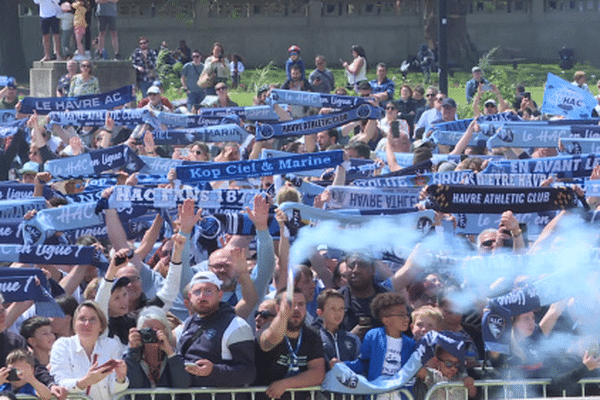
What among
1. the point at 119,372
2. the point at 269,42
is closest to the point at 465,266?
the point at 119,372

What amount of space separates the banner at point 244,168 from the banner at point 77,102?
5.94m

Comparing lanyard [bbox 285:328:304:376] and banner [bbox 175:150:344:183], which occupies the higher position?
banner [bbox 175:150:344:183]

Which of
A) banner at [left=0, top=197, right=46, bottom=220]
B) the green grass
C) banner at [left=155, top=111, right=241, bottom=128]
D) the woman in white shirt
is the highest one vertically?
banner at [left=0, top=197, right=46, bottom=220]

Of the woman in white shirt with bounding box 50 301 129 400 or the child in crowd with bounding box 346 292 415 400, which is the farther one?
the child in crowd with bounding box 346 292 415 400

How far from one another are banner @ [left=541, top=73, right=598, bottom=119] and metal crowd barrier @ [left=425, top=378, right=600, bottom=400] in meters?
8.86

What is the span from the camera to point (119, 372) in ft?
26.1

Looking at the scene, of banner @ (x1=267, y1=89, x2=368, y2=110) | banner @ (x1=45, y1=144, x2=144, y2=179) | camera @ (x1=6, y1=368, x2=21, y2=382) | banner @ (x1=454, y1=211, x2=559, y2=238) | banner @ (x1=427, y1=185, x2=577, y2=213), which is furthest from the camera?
banner @ (x1=267, y1=89, x2=368, y2=110)

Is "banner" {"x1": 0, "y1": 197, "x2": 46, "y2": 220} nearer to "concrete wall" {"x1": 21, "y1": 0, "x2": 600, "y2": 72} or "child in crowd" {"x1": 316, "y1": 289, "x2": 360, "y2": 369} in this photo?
"child in crowd" {"x1": 316, "y1": 289, "x2": 360, "y2": 369}

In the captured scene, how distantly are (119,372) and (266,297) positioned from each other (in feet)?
5.17

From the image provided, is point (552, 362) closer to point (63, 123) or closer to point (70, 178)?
point (70, 178)

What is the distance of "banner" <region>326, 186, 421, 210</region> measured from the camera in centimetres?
1105

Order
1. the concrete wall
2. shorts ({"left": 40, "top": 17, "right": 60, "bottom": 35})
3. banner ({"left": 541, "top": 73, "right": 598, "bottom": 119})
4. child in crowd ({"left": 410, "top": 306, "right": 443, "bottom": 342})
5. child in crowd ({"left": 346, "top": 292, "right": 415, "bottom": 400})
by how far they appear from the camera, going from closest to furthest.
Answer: child in crowd ({"left": 346, "top": 292, "right": 415, "bottom": 400}), child in crowd ({"left": 410, "top": 306, "right": 443, "bottom": 342}), banner ({"left": 541, "top": 73, "right": 598, "bottom": 119}), shorts ({"left": 40, "top": 17, "right": 60, "bottom": 35}), the concrete wall

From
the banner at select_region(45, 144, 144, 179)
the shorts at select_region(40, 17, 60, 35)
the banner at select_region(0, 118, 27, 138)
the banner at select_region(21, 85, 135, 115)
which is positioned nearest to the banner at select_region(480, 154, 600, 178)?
the banner at select_region(45, 144, 144, 179)

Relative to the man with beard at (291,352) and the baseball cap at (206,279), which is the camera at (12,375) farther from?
the man with beard at (291,352)
